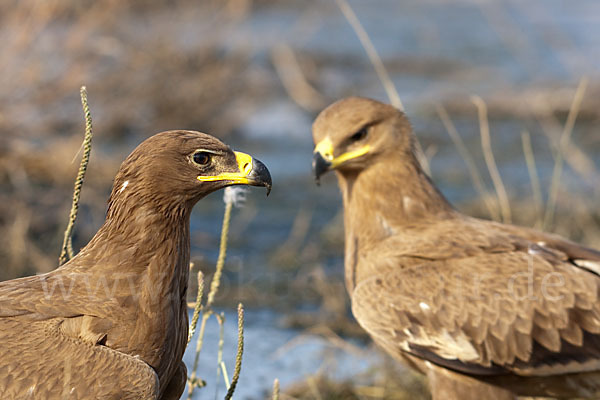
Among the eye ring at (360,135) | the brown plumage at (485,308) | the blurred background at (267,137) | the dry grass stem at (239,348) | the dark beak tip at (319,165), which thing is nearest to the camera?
the dry grass stem at (239,348)

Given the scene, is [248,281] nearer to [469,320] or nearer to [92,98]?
[92,98]

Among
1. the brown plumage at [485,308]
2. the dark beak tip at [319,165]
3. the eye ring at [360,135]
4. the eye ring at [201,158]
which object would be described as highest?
the eye ring at [201,158]

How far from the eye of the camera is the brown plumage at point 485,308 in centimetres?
462

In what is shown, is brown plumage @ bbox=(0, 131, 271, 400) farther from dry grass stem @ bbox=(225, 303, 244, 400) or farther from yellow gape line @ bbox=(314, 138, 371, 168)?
yellow gape line @ bbox=(314, 138, 371, 168)

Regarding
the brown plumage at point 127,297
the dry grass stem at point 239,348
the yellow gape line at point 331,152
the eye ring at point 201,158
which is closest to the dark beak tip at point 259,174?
the brown plumage at point 127,297

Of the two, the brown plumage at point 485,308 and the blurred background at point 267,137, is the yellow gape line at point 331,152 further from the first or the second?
the blurred background at point 267,137

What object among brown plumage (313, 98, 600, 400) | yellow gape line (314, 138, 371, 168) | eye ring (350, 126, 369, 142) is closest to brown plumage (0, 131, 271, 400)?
brown plumage (313, 98, 600, 400)

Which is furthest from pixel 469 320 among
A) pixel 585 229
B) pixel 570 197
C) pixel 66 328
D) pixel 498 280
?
pixel 570 197

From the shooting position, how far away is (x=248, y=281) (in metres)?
7.62

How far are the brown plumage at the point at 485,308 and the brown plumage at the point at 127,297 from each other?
1298mm

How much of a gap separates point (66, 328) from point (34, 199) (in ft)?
14.7

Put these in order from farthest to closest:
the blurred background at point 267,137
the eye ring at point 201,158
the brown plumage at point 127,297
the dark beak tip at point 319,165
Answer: the blurred background at point 267,137
the dark beak tip at point 319,165
the eye ring at point 201,158
the brown plumage at point 127,297

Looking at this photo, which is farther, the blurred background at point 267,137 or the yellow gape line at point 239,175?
the blurred background at point 267,137

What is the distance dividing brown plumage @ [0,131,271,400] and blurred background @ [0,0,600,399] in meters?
0.92
